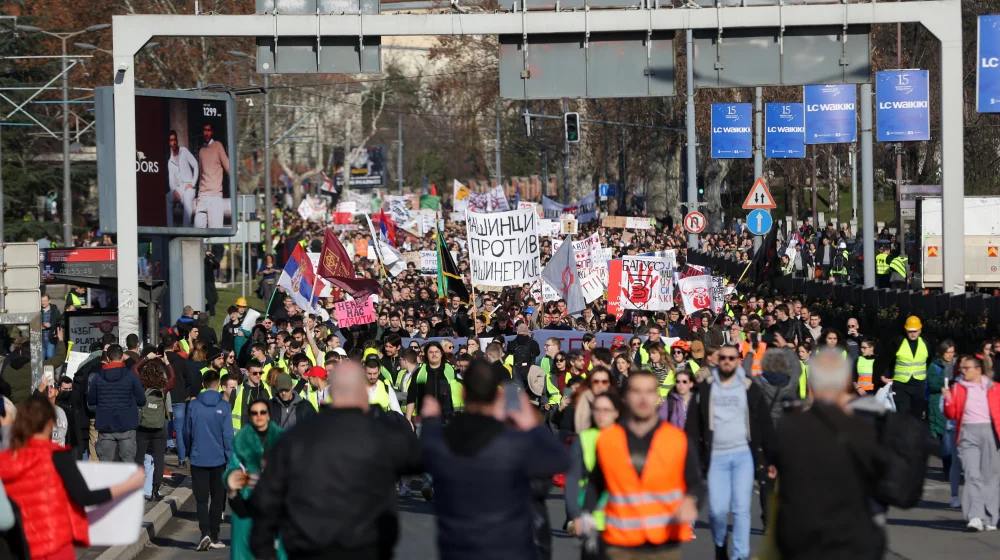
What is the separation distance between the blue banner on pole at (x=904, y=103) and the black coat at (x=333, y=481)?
20437 mm

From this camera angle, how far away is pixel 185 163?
2941cm

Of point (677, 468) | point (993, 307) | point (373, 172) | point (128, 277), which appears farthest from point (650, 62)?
point (373, 172)

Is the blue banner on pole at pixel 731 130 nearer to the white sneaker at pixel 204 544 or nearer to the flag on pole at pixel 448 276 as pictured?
the flag on pole at pixel 448 276

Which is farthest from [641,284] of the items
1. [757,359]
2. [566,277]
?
[757,359]

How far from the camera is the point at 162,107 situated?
2855cm

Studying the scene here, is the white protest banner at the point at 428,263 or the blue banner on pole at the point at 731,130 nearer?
the blue banner on pole at the point at 731,130

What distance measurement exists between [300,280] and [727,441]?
16.6 m

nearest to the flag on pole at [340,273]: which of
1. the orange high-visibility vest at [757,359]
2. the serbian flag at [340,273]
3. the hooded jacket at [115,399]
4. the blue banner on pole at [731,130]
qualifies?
the serbian flag at [340,273]

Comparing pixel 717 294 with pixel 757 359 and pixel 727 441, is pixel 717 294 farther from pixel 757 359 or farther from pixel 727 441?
pixel 727 441

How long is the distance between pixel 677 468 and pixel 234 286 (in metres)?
44.5

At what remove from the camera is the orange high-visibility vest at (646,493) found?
23.2 feet

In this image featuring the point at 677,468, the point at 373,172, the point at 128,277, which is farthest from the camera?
the point at 373,172

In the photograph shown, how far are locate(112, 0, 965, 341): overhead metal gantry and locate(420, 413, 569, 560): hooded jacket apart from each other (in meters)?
15.3

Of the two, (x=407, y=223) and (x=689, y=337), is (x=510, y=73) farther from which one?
(x=407, y=223)
